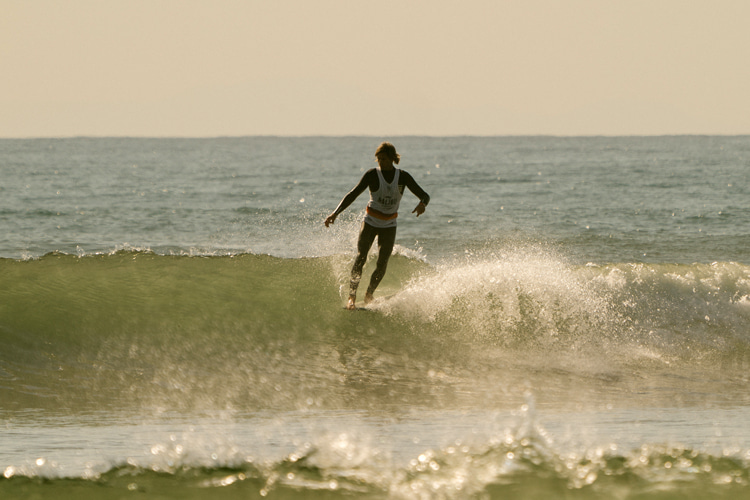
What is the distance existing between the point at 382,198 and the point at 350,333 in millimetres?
1563

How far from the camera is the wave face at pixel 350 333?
244 inches

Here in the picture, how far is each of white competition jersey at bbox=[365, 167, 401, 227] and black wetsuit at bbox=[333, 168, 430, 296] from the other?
3cm

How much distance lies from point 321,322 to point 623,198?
24506mm

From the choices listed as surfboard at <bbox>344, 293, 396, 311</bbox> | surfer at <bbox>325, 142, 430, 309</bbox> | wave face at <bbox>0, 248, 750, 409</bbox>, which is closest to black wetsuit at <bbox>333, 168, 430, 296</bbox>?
surfer at <bbox>325, 142, 430, 309</bbox>

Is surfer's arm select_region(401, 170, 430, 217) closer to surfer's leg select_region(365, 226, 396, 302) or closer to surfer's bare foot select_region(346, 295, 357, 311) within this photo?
surfer's leg select_region(365, 226, 396, 302)

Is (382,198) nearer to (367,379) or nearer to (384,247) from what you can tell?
(384,247)

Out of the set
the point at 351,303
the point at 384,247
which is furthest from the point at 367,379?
the point at 351,303

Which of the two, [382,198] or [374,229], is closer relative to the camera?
[382,198]

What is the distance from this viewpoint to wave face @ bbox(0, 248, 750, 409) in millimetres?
6188

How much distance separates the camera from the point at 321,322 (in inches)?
321

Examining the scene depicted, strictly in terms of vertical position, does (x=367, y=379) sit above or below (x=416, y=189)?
below

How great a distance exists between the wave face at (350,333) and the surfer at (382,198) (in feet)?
2.67

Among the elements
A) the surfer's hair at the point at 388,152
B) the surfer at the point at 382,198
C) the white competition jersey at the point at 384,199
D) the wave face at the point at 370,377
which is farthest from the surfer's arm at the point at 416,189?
the wave face at the point at 370,377

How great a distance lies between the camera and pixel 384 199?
24.3 ft
